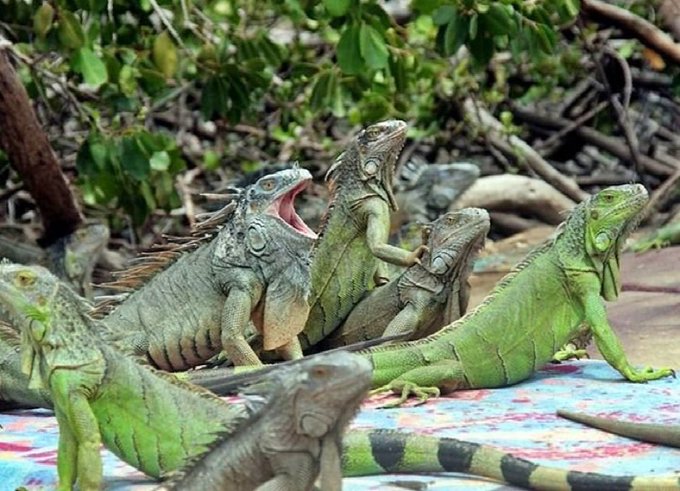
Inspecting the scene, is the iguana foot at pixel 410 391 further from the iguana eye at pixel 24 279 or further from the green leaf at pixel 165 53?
the green leaf at pixel 165 53

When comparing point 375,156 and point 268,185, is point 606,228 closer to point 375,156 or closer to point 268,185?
point 375,156

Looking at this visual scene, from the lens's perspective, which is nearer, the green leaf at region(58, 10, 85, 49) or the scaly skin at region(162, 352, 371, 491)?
the scaly skin at region(162, 352, 371, 491)

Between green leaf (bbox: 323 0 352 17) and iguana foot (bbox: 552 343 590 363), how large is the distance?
174 centimetres

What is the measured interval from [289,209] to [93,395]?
1.58 meters

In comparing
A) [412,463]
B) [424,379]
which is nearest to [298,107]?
[424,379]

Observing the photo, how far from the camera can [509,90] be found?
11148mm

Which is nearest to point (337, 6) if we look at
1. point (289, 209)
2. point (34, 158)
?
point (289, 209)

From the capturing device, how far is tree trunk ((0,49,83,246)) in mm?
6386

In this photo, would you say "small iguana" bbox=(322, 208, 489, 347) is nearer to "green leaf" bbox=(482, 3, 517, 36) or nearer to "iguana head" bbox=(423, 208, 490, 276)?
"iguana head" bbox=(423, 208, 490, 276)

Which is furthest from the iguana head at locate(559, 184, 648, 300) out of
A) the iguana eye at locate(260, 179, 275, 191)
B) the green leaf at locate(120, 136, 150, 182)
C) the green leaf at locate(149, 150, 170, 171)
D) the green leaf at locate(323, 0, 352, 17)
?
the green leaf at locate(149, 150, 170, 171)

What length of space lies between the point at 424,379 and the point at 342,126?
7.21 metres

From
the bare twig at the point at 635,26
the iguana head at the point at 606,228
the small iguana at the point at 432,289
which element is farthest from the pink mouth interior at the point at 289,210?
the bare twig at the point at 635,26

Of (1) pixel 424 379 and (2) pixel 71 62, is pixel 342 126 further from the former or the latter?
(1) pixel 424 379

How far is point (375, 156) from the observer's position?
4.86 metres
